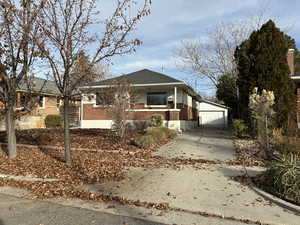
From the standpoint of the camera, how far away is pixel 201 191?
526 cm

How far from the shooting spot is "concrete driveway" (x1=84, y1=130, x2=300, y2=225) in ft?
13.6

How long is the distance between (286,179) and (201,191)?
177 cm

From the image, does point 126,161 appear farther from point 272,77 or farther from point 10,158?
point 272,77

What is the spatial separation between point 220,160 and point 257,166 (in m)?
1.29

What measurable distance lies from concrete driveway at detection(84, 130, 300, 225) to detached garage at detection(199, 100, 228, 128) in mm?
21354

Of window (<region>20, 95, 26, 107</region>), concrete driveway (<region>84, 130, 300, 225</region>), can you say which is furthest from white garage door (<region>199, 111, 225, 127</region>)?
window (<region>20, 95, 26, 107</region>)

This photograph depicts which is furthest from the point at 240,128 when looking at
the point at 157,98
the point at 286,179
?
the point at 286,179

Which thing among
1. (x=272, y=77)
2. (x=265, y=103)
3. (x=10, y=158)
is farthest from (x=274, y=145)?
(x=10, y=158)

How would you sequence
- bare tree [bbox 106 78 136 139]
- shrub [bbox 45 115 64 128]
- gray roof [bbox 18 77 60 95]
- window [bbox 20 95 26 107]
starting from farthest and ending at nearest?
shrub [bbox 45 115 64 128], bare tree [bbox 106 78 136 139], window [bbox 20 95 26 107], gray roof [bbox 18 77 60 95]

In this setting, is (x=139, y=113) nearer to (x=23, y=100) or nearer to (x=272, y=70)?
(x=272, y=70)

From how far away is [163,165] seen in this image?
7656 mm

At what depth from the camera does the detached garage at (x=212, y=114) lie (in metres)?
28.1

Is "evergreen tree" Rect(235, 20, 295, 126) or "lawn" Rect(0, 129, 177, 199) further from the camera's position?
"evergreen tree" Rect(235, 20, 295, 126)

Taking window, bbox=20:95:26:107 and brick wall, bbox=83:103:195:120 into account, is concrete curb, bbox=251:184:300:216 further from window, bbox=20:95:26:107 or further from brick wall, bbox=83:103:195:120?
brick wall, bbox=83:103:195:120
